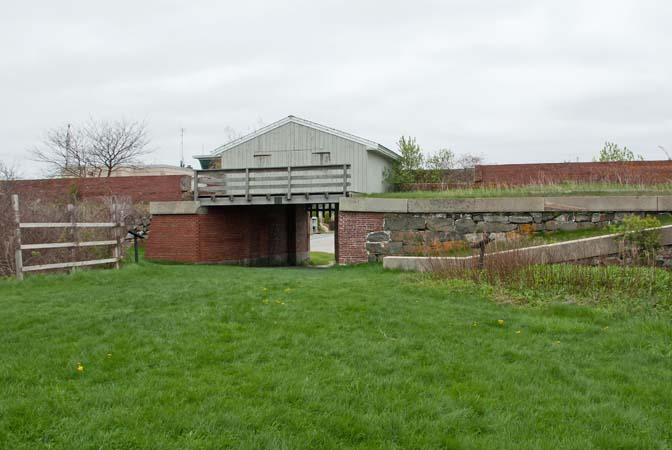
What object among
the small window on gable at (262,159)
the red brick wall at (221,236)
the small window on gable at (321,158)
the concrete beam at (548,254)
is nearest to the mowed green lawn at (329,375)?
the concrete beam at (548,254)

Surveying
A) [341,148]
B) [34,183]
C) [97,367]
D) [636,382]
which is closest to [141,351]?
[97,367]

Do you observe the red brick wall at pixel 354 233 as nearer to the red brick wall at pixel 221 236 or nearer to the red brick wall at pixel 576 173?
the red brick wall at pixel 221 236

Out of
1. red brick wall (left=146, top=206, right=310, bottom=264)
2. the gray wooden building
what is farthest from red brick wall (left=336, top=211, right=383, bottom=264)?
the gray wooden building

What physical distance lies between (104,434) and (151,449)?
323 millimetres

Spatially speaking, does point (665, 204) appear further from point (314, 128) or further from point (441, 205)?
point (314, 128)

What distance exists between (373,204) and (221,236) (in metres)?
4.98

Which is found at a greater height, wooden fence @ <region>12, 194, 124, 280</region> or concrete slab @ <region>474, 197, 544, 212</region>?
concrete slab @ <region>474, 197, 544, 212</region>

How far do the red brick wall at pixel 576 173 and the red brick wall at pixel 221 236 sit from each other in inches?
307

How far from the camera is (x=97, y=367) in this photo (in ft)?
14.4

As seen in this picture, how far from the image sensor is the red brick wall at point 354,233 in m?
14.7

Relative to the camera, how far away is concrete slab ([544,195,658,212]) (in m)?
13.0

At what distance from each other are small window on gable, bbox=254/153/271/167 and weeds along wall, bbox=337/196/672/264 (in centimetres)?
766

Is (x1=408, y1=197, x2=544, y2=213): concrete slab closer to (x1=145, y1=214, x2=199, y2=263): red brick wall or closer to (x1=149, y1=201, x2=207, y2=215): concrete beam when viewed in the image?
(x1=149, y1=201, x2=207, y2=215): concrete beam

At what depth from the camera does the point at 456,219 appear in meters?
14.1
